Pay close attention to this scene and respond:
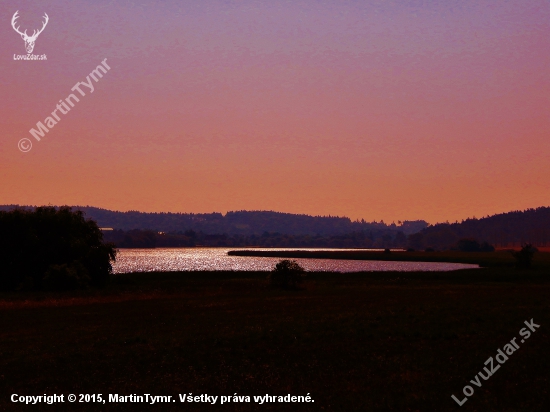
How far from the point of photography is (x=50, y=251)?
233 ft

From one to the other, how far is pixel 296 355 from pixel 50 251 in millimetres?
56101

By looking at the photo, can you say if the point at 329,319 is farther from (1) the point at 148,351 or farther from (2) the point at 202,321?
(1) the point at 148,351

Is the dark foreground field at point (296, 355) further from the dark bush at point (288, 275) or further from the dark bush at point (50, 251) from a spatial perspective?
the dark bush at point (50, 251)

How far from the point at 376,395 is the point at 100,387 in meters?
11.0

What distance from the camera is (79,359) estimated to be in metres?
25.2

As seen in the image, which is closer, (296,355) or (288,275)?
(296,355)

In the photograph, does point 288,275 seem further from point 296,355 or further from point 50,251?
point 296,355

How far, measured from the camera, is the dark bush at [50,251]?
217 feet

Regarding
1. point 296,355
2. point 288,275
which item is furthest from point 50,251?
point 296,355

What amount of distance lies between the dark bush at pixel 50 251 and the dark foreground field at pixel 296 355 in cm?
2670

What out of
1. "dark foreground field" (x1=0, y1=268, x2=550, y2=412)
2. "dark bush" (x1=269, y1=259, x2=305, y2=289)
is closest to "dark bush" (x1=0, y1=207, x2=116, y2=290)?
"dark bush" (x1=269, y1=259, x2=305, y2=289)

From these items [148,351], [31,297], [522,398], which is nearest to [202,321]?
[148,351]

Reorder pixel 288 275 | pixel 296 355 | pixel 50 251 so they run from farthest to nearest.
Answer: pixel 50 251 → pixel 288 275 → pixel 296 355

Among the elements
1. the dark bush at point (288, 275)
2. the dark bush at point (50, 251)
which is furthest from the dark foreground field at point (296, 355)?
the dark bush at point (50, 251)
